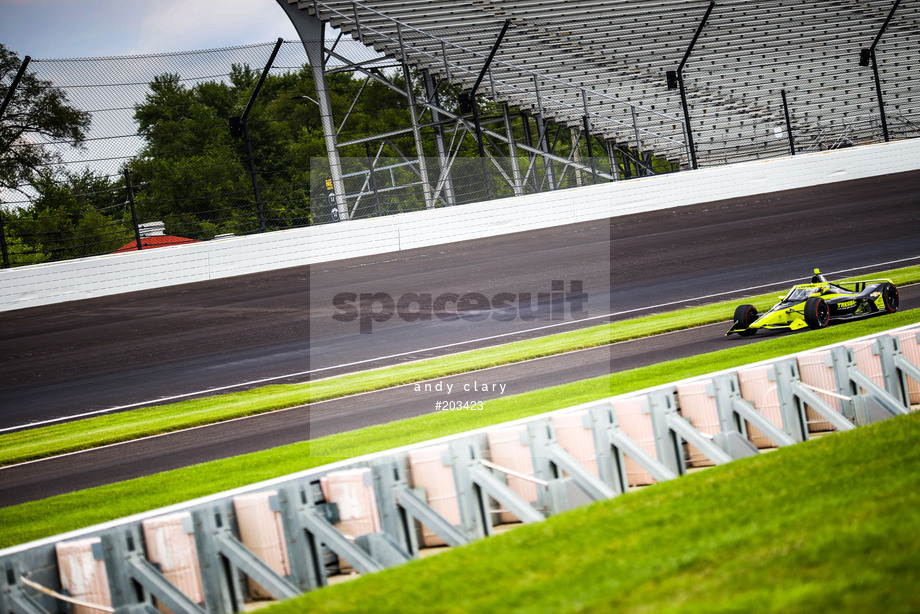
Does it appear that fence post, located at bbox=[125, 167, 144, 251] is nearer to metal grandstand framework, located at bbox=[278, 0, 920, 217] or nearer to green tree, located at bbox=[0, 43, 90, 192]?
green tree, located at bbox=[0, 43, 90, 192]

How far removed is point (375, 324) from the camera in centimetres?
1329

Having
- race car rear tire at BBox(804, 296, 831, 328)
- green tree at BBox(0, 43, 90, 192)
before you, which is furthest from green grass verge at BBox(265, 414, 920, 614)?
green tree at BBox(0, 43, 90, 192)

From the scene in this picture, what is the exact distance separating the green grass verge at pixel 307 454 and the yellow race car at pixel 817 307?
2.81 ft

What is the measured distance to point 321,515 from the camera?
4207 millimetres

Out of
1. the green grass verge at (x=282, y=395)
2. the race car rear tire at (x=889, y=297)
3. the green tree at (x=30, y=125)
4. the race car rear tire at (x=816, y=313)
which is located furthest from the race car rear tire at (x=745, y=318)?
the green tree at (x=30, y=125)

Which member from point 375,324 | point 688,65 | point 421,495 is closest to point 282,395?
point 375,324

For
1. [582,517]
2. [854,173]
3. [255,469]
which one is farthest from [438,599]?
[854,173]

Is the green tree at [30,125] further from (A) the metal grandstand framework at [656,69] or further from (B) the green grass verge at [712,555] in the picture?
(B) the green grass verge at [712,555]

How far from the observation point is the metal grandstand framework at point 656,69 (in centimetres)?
2450

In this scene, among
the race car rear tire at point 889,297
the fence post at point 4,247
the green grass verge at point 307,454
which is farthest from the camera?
the fence post at point 4,247

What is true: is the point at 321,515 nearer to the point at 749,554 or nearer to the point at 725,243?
the point at 749,554

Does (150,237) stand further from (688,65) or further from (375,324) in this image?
(688,65)

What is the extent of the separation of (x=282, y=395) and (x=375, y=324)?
11.2 feet

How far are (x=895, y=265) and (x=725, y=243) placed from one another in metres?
3.19
